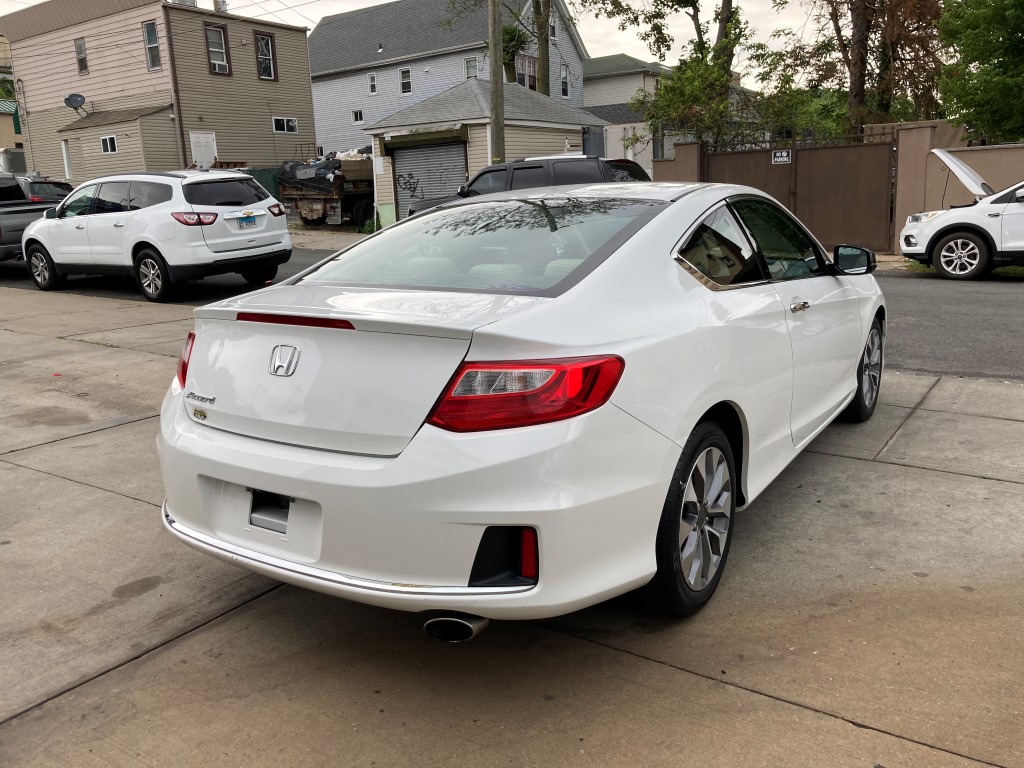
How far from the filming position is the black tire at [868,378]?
5.48 metres

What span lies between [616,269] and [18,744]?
2.45 meters

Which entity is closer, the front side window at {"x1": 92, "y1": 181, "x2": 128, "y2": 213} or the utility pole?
the front side window at {"x1": 92, "y1": 181, "x2": 128, "y2": 213}

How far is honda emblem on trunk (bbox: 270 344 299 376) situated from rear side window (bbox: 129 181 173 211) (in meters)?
9.68

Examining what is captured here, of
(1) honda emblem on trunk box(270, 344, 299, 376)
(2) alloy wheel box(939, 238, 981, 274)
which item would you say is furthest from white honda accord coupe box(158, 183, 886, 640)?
(2) alloy wheel box(939, 238, 981, 274)

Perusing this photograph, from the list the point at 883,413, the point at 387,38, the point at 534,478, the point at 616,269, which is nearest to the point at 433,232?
the point at 616,269

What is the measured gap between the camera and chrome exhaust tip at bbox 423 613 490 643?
2.70m

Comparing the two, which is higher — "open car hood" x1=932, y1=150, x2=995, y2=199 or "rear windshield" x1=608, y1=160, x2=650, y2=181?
"rear windshield" x1=608, y1=160, x2=650, y2=181

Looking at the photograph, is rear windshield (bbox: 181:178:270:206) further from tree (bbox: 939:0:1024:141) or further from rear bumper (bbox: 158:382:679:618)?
tree (bbox: 939:0:1024:141)

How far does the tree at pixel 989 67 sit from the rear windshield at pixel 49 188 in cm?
1862

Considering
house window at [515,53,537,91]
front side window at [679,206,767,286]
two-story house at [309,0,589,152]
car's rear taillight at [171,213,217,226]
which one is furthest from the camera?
two-story house at [309,0,589,152]

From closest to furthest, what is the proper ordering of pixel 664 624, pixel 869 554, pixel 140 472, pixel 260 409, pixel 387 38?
pixel 260 409 → pixel 664 624 → pixel 869 554 → pixel 140 472 → pixel 387 38

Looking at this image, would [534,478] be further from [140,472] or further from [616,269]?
[140,472]

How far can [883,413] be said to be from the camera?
19.6ft

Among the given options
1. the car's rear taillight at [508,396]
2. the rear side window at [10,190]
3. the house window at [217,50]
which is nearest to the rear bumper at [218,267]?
the rear side window at [10,190]
